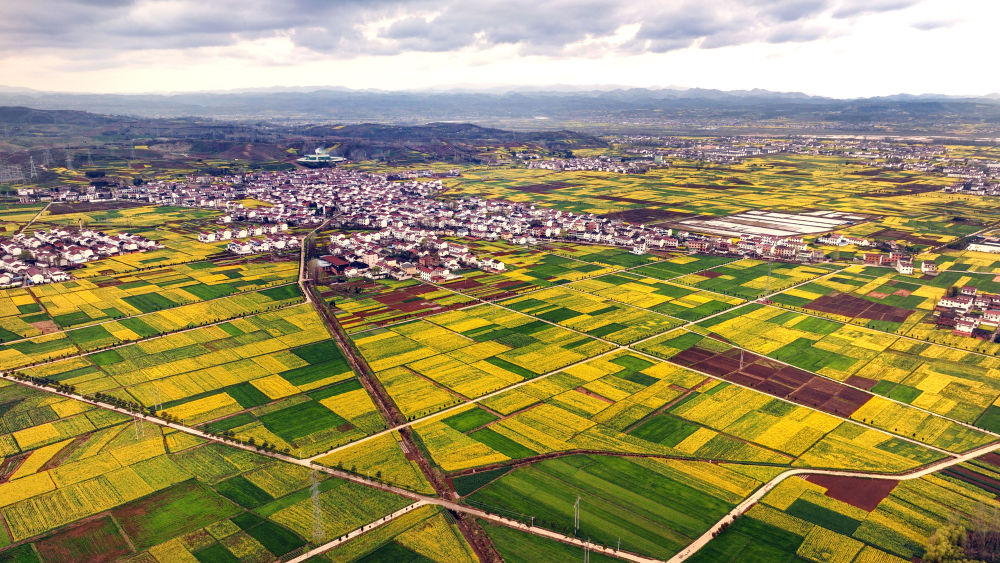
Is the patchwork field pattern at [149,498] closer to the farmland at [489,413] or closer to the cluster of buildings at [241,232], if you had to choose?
the farmland at [489,413]

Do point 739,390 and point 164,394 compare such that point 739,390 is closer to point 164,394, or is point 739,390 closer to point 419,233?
point 164,394

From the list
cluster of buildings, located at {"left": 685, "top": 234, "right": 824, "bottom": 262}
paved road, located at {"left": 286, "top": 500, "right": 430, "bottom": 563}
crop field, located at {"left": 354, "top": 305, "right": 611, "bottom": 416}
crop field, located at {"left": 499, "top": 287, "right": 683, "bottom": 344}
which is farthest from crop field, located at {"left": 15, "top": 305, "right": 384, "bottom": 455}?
cluster of buildings, located at {"left": 685, "top": 234, "right": 824, "bottom": 262}

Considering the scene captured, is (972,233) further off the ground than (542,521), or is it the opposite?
(972,233)

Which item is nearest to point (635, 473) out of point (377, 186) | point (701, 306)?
point (701, 306)

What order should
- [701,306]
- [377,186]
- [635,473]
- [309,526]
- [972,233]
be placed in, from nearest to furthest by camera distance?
[309,526], [635,473], [701,306], [972,233], [377,186]

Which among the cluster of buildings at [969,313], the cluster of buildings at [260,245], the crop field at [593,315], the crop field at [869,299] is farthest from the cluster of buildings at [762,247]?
the cluster of buildings at [260,245]

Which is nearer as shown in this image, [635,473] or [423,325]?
[635,473]
